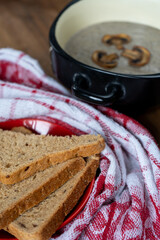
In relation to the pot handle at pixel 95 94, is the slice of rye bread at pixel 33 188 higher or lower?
lower

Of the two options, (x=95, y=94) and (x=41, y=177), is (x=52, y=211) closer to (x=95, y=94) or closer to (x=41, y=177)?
(x=41, y=177)

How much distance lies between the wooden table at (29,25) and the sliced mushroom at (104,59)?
29 cm

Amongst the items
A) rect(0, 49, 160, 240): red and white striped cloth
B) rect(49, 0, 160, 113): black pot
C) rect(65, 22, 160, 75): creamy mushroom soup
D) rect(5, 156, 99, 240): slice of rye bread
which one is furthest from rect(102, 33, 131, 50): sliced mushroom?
rect(5, 156, 99, 240): slice of rye bread

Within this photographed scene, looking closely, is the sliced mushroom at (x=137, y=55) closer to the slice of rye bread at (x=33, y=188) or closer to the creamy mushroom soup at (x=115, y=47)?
the creamy mushroom soup at (x=115, y=47)

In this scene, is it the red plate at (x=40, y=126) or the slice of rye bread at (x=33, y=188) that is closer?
the slice of rye bread at (x=33, y=188)

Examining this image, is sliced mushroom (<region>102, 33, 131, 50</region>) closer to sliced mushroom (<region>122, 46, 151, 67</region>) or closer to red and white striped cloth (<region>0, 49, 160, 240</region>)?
sliced mushroom (<region>122, 46, 151, 67</region>)

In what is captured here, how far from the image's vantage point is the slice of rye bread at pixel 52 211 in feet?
3.09

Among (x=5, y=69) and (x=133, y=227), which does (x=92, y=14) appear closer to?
(x=5, y=69)

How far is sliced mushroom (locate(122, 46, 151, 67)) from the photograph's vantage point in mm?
1317

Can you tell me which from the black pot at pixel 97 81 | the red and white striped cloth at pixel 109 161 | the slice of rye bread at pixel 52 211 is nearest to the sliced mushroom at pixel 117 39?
the black pot at pixel 97 81

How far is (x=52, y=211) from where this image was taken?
985 millimetres

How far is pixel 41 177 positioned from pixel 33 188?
5 centimetres

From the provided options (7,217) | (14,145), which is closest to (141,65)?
(14,145)

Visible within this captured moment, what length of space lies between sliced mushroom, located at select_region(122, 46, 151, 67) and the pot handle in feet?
0.78
